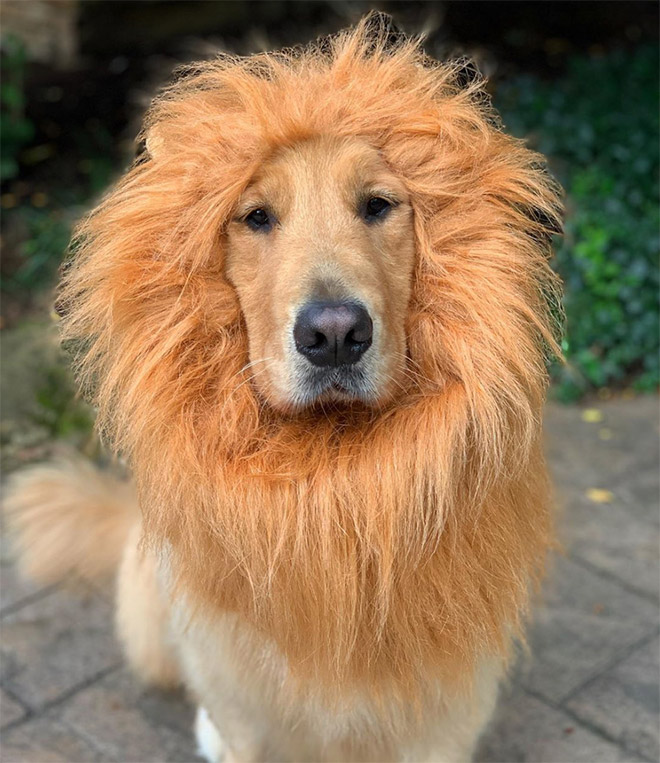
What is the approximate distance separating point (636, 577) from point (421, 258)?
213 cm

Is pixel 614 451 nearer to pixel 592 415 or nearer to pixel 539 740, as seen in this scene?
pixel 592 415

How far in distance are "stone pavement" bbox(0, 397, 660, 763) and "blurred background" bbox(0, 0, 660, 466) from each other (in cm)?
112

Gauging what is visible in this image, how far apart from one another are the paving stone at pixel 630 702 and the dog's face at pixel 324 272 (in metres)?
1.62

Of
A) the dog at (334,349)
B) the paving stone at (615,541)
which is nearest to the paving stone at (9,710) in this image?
the dog at (334,349)

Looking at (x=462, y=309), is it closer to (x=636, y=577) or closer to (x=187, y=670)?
(x=187, y=670)

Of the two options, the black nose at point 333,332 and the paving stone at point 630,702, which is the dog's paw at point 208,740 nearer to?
the paving stone at point 630,702

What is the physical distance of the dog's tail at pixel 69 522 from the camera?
321 cm

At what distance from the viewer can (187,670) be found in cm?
243

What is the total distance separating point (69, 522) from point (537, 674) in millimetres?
1743

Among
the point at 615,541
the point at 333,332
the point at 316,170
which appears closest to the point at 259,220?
the point at 316,170

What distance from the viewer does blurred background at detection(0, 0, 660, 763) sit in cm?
289

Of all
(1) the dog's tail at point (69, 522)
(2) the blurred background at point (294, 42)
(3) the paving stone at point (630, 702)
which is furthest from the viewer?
(2) the blurred background at point (294, 42)

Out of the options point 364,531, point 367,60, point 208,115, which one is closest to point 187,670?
point 364,531

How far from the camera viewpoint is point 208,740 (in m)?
2.70
